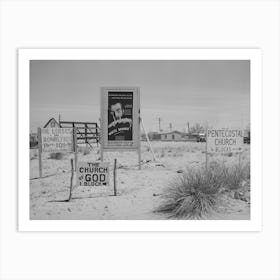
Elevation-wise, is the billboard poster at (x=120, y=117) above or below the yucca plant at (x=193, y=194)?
above

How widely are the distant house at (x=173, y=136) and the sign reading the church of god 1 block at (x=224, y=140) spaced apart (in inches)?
12.5

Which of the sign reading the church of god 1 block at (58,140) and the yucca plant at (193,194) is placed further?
the sign reading the church of god 1 block at (58,140)

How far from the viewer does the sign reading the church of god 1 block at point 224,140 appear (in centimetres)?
536

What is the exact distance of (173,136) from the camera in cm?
542

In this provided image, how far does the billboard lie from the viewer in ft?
17.6

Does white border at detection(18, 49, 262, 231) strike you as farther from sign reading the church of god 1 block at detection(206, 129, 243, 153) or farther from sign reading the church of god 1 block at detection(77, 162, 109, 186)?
sign reading the church of god 1 block at detection(77, 162, 109, 186)

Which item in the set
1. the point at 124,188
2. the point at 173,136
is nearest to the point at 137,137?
the point at 173,136

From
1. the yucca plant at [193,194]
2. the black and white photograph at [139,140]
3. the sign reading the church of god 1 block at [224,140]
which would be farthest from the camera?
the sign reading the church of god 1 block at [224,140]

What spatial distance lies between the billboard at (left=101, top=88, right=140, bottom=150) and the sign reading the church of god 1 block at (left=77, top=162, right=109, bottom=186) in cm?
25

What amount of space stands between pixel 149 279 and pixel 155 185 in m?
1.14

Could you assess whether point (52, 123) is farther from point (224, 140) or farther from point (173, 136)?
A: point (224, 140)
